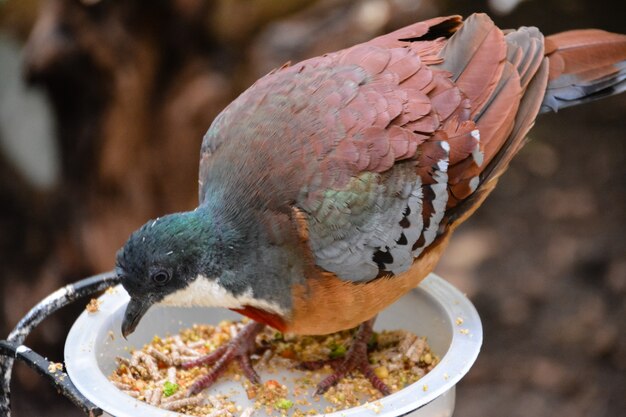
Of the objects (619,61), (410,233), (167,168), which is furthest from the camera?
(167,168)

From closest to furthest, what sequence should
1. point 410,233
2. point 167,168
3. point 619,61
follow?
point 410,233 → point 619,61 → point 167,168

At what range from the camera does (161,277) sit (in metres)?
2.08

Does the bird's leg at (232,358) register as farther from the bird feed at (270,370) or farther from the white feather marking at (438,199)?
the white feather marking at (438,199)

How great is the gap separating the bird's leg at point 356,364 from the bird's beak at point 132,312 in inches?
23.0

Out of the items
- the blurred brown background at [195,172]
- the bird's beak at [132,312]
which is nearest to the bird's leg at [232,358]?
the bird's beak at [132,312]

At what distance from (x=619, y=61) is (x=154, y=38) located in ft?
7.60

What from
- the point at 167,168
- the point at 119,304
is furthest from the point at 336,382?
the point at 167,168

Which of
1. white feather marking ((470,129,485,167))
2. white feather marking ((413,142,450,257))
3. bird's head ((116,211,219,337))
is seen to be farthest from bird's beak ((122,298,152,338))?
white feather marking ((470,129,485,167))

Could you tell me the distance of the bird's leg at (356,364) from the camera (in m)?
2.32

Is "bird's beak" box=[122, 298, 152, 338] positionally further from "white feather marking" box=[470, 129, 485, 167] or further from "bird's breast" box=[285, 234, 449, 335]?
"white feather marking" box=[470, 129, 485, 167]

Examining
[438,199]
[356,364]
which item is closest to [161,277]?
[356,364]

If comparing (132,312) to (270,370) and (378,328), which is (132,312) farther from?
(378,328)

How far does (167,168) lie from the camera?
4238 millimetres

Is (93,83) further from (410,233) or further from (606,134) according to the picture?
(606,134)
